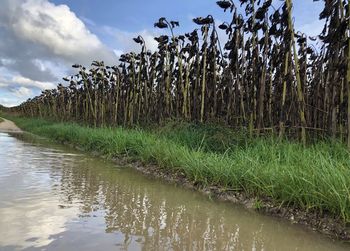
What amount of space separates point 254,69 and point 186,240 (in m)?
8.05

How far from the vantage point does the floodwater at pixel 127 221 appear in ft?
14.4

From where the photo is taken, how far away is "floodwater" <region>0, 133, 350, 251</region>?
4391 mm

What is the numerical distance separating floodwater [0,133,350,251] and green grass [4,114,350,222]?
480 mm

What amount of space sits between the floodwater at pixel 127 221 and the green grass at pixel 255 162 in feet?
1.58

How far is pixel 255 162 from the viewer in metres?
7.25

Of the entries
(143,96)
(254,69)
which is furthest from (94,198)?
(143,96)

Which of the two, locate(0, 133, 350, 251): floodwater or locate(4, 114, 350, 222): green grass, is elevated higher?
locate(4, 114, 350, 222): green grass

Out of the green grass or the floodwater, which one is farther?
the green grass

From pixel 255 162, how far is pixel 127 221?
2865 millimetres

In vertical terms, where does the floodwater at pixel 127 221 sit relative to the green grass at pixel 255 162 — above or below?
below

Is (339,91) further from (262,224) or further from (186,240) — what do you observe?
(186,240)

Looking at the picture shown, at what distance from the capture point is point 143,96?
69.2ft

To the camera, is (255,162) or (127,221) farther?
(255,162)

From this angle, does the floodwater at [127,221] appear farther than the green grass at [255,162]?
No
